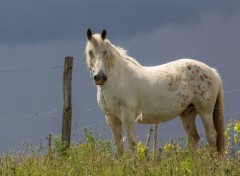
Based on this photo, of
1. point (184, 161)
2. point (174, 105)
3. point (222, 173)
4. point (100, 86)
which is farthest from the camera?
point (174, 105)

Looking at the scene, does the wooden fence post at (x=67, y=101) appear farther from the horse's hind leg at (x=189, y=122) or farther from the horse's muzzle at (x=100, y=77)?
the horse's hind leg at (x=189, y=122)

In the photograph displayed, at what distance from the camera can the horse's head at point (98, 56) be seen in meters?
10.5

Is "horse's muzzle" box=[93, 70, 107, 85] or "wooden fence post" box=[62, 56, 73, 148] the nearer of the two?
"horse's muzzle" box=[93, 70, 107, 85]

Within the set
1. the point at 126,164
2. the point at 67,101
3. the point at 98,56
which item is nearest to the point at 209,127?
the point at 67,101

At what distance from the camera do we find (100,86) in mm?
10742

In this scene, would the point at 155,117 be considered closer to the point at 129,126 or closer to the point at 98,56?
the point at 129,126

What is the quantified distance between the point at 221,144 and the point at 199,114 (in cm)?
73

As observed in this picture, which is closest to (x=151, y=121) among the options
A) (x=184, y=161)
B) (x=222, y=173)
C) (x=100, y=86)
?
(x=100, y=86)

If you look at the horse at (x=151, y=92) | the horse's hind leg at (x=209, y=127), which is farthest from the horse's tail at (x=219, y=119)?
the horse's hind leg at (x=209, y=127)

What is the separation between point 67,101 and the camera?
38.3 feet

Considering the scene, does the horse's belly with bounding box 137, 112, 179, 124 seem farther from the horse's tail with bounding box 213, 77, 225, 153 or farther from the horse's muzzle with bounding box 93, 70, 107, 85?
the horse's tail with bounding box 213, 77, 225, 153

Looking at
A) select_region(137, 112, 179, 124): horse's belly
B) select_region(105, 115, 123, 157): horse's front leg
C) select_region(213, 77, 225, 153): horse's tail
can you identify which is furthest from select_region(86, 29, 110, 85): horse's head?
select_region(213, 77, 225, 153): horse's tail

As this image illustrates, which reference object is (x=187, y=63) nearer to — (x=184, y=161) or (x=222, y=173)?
(x=184, y=161)

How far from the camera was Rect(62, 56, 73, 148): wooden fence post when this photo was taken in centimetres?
1162
